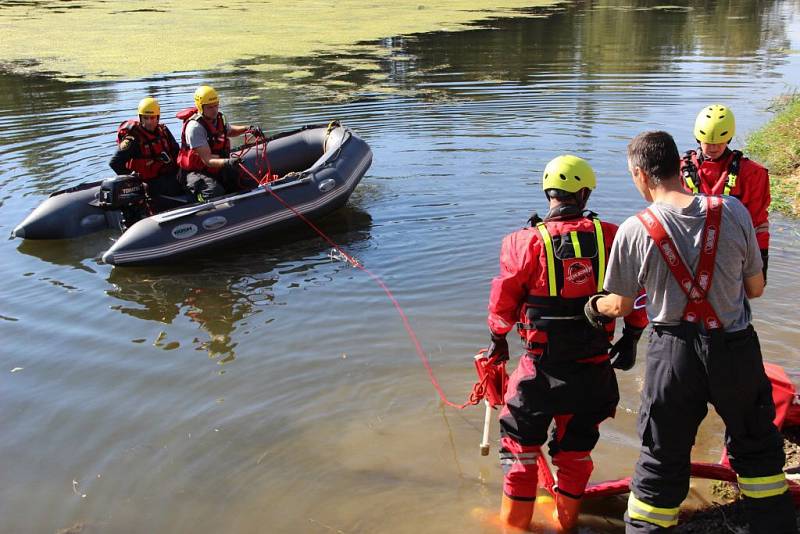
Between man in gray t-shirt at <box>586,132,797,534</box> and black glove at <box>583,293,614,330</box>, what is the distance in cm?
3

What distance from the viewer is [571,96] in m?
12.8

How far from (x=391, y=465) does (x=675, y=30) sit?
1912 cm

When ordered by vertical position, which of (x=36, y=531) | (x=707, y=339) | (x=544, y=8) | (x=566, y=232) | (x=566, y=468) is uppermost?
(x=544, y=8)

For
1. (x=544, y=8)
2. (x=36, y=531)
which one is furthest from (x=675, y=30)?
(x=36, y=531)

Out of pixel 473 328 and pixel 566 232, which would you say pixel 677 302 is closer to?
pixel 566 232

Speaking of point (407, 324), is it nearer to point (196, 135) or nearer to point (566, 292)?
point (566, 292)

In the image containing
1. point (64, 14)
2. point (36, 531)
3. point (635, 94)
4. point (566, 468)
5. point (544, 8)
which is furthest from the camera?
point (544, 8)

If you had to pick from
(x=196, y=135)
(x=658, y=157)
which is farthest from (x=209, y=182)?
(x=658, y=157)

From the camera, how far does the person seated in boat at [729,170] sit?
12.7 feet

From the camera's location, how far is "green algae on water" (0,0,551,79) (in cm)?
1658

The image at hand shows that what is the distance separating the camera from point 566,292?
2.96 meters

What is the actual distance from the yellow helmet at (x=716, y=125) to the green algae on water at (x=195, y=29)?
44.0 ft

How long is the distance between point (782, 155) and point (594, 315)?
21.6 feet

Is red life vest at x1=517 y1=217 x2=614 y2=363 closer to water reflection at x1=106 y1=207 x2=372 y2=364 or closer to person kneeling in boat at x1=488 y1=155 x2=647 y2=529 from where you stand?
person kneeling in boat at x1=488 y1=155 x2=647 y2=529
